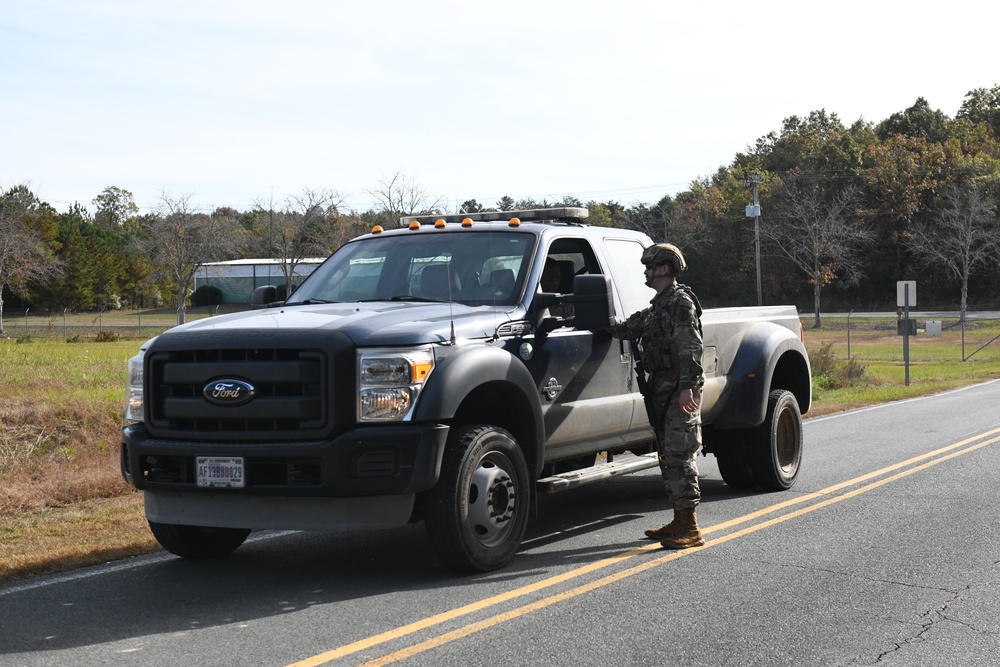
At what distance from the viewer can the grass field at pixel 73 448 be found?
781 centimetres

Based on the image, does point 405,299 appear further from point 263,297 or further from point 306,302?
point 263,297

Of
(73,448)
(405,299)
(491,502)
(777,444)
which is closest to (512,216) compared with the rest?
(405,299)

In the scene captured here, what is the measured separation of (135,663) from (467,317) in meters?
2.82

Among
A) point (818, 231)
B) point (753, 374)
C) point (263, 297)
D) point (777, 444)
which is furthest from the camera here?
point (818, 231)

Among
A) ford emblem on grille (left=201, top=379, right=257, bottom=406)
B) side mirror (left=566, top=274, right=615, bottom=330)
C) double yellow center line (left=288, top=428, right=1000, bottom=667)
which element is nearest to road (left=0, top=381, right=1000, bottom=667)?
double yellow center line (left=288, top=428, right=1000, bottom=667)

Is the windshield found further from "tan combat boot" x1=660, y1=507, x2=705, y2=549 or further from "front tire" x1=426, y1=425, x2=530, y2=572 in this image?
"tan combat boot" x1=660, y1=507, x2=705, y2=549

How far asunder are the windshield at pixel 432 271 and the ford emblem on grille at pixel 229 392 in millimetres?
1574

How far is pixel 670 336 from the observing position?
749 centimetres

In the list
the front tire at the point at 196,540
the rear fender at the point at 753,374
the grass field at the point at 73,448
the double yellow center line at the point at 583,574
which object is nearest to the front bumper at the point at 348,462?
the double yellow center line at the point at 583,574

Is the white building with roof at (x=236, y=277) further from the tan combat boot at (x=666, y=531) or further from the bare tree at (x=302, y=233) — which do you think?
the tan combat boot at (x=666, y=531)

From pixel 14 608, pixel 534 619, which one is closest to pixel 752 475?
pixel 534 619

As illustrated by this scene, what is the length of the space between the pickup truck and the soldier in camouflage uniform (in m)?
0.39

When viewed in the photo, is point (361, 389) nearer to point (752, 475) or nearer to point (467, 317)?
point (467, 317)

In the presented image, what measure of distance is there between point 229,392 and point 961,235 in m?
61.3
